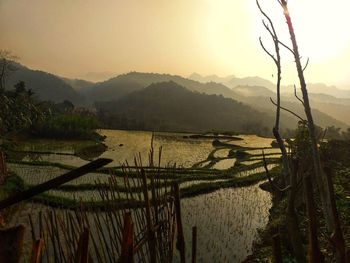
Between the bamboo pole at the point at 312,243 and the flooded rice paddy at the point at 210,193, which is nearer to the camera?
the bamboo pole at the point at 312,243

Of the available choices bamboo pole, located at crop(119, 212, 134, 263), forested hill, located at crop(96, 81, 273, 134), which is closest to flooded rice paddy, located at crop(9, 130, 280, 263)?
bamboo pole, located at crop(119, 212, 134, 263)

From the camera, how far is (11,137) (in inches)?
1513

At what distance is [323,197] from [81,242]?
152 inches

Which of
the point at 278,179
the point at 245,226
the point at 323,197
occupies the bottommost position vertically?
the point at 245,226

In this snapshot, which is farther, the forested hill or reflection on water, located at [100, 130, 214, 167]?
the forested hill

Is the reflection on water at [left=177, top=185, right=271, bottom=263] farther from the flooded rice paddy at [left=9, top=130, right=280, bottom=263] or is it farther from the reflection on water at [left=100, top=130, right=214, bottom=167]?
the reflection on water at [left=100, top=130, right=214, bottom=167]

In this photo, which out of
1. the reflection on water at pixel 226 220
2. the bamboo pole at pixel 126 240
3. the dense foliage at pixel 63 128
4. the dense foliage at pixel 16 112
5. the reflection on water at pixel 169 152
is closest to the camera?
the bamboo pole at pixel 126 240

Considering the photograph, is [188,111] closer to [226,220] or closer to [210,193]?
[210,193]

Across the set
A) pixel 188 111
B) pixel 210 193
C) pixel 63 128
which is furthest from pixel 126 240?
pixel 188 111

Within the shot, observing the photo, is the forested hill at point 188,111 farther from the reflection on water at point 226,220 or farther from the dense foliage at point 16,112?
the reflection on water at point 226,220

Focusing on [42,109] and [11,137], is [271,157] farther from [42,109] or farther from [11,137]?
[42,109]

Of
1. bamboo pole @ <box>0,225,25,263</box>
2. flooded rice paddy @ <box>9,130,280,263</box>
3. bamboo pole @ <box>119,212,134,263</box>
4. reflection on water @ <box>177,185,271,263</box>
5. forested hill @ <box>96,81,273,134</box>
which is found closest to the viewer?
bamboo pole @ <box>0,225,25,263</box>

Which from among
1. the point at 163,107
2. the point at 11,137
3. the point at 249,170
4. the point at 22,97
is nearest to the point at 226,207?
the point at 249,170

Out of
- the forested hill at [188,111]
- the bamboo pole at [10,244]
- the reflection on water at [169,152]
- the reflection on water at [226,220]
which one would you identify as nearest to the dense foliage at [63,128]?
the reflection on water at [169,152]
